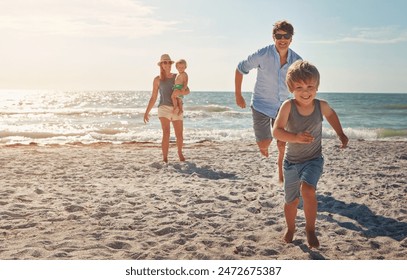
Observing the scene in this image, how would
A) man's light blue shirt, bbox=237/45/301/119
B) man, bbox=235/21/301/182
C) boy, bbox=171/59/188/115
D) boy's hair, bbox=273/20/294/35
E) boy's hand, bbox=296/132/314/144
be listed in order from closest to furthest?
1. boy's hand, bbox=296/132/314/144
2. boy's hair, bbox=273/20/294/35
3. man, bbox=235/21/301/182
4. man's light blue shirt, bbox=237/45/301/119
5. boy, bbox=171/59/188/115

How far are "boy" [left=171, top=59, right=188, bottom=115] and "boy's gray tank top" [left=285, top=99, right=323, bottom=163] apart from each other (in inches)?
185

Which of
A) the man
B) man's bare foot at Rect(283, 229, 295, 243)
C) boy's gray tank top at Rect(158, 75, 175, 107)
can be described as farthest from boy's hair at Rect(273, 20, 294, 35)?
boy's gray tank top at Rect(158, 75, 175, 107)

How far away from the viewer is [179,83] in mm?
8195

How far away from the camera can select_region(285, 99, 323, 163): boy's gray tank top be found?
359 cm

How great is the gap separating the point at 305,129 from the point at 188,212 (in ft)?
6.41

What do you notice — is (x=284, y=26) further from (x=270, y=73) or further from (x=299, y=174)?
(x=299, y=174)

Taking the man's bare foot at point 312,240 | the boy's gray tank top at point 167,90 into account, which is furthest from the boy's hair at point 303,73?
the boy's gray tank top at point 167,90

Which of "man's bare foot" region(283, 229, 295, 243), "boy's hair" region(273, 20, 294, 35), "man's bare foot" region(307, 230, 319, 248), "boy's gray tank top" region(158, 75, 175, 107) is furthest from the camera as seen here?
"boy's gray tank top" region(158, 75, 175, 107)

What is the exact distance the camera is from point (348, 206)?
536 cm

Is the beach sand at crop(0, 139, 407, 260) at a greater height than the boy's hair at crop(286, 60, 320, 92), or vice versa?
the boy's hair at crop(286, 60, 320, 92)

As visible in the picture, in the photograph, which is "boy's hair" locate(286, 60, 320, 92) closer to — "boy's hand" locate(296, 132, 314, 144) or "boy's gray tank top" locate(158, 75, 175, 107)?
"boy's hand" locate(296, 132, 314, 144)

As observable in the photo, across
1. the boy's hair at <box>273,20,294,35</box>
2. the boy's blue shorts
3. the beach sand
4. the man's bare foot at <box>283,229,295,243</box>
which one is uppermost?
the boy's hair at <box>273,20,294,35</box>

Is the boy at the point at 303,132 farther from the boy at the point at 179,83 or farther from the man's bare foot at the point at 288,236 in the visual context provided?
the boy at the point at 179,83
